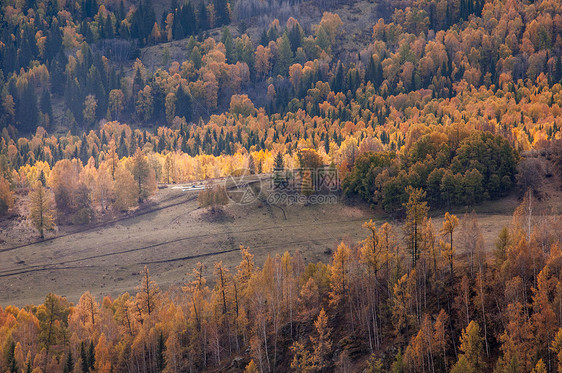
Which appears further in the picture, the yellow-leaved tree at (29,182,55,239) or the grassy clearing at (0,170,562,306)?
the yellow-leaved tree at (29,182,55,239)

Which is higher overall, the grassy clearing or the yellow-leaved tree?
the yellow-leaved tree

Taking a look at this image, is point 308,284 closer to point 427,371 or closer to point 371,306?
point 371,306

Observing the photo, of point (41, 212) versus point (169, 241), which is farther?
point (41, 212)

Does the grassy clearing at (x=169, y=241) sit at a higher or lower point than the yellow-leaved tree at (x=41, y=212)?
lower

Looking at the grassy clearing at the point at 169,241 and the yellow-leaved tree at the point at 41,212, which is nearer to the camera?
the grassy clearing at the point at 169,241

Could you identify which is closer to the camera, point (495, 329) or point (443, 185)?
point (495, 329)

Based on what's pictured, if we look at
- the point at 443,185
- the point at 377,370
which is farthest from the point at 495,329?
the point at 443,185

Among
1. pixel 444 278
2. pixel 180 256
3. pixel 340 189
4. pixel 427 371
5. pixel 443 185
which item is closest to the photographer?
pixel 427 371

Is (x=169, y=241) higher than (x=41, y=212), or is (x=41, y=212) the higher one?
(x=41, y=212)

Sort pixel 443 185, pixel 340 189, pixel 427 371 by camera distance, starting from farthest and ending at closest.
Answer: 1. pixel 340 189
2. pixel 443 185
3. pixel 427 371

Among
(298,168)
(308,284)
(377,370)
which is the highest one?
(298,168)

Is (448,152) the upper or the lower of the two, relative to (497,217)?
upper
